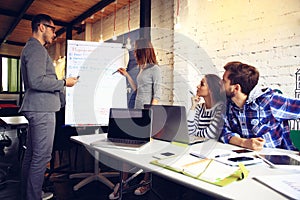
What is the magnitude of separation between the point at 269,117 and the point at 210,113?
454 millimetres

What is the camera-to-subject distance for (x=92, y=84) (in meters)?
2.62

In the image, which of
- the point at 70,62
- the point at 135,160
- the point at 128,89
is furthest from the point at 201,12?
the point at 135,160

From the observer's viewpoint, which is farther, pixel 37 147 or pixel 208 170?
pixel 37 147

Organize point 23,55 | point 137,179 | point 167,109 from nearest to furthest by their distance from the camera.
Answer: point 167,109 < point 23,55 < point 137,179

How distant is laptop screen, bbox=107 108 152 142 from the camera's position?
160cm

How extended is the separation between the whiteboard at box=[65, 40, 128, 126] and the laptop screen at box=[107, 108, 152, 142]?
0.95m

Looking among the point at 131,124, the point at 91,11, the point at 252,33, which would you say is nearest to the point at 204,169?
the point at 131,124

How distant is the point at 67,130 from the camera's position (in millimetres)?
2658

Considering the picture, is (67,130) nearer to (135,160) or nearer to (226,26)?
(135,160)

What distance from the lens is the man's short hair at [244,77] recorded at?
70.0 inches

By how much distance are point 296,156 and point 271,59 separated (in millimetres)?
1217

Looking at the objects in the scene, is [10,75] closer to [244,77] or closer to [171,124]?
[171,124]

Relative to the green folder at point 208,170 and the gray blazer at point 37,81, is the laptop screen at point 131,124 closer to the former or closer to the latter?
the green folder at point 208,170

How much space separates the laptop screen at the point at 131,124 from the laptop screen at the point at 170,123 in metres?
0.08
